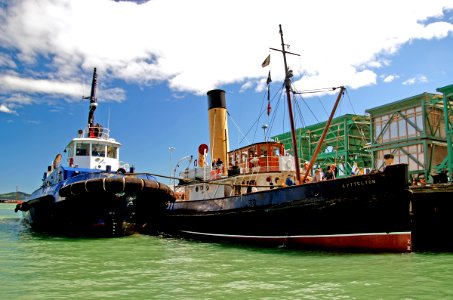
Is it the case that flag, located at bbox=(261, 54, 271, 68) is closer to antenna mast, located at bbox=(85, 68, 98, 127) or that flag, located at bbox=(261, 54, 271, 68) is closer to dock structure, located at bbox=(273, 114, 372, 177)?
antenna mast, located at bbox=(85, 68, 98, 127)

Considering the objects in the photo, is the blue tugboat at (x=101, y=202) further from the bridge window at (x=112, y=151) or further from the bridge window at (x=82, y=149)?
the bridge window at (x=112, y=151)

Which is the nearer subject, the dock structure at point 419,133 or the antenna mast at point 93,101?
the antenna mast at point 93,101

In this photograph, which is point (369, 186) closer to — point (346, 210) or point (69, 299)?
point (346, 210)

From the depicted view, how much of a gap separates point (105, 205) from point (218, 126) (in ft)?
23.8

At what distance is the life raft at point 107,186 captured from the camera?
15.1 metres

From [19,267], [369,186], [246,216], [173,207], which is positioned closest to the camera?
[19,267]

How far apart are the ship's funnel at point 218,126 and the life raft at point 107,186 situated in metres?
4.66

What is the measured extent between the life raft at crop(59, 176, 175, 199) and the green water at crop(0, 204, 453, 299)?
3306 mm

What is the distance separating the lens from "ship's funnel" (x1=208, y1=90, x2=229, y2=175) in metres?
19.6

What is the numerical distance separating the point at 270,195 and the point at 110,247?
582 centimetres

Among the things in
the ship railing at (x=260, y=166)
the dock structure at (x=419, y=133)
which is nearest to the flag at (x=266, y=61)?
the ship railing at (x=260, y=166)

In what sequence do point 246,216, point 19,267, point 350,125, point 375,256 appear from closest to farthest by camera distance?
1. point 19,267
2. point 375,256
3. point 246,216
4. point 350,125

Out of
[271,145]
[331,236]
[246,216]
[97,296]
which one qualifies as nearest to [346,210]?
[331,236]

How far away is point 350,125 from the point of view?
3569 cm
